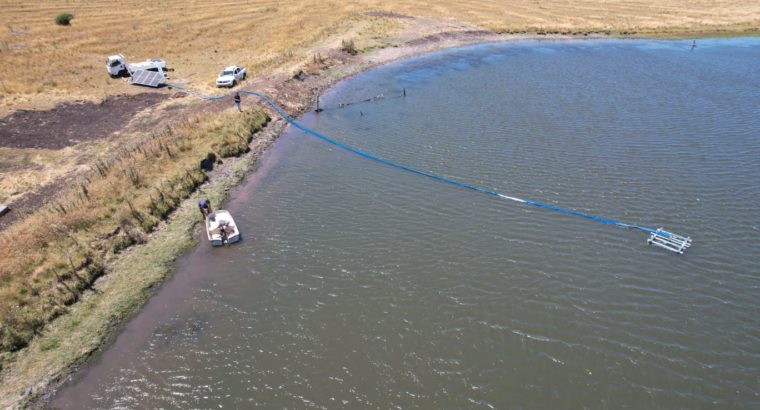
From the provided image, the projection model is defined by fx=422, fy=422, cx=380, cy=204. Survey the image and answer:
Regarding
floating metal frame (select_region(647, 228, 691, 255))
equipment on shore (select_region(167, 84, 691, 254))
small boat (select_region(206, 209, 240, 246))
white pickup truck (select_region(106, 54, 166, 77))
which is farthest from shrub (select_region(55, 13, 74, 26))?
floating metal frame (select_region(647, 228, 691, 255))

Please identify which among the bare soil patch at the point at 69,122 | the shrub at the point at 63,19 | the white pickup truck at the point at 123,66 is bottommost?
the bare soil patch at the point at 69,122

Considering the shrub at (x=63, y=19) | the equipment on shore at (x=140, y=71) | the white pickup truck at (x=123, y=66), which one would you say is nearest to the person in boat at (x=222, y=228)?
the equipment on shore at (x=140, y=71)

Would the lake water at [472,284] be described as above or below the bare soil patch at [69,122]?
below

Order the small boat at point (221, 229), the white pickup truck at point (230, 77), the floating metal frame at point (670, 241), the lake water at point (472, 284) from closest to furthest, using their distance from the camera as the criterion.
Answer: the lake water at point (472, 284) → the floating metal frame at point (670, 241) → the small boat at point (221, 229) → the white pickup truck at point (230, 77)

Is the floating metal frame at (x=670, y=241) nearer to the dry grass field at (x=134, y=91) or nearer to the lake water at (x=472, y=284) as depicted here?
the lake water at (x=472, y=284)

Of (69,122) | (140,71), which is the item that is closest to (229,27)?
(140,71)

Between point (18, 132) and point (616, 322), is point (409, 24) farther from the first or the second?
point (616, 322)
